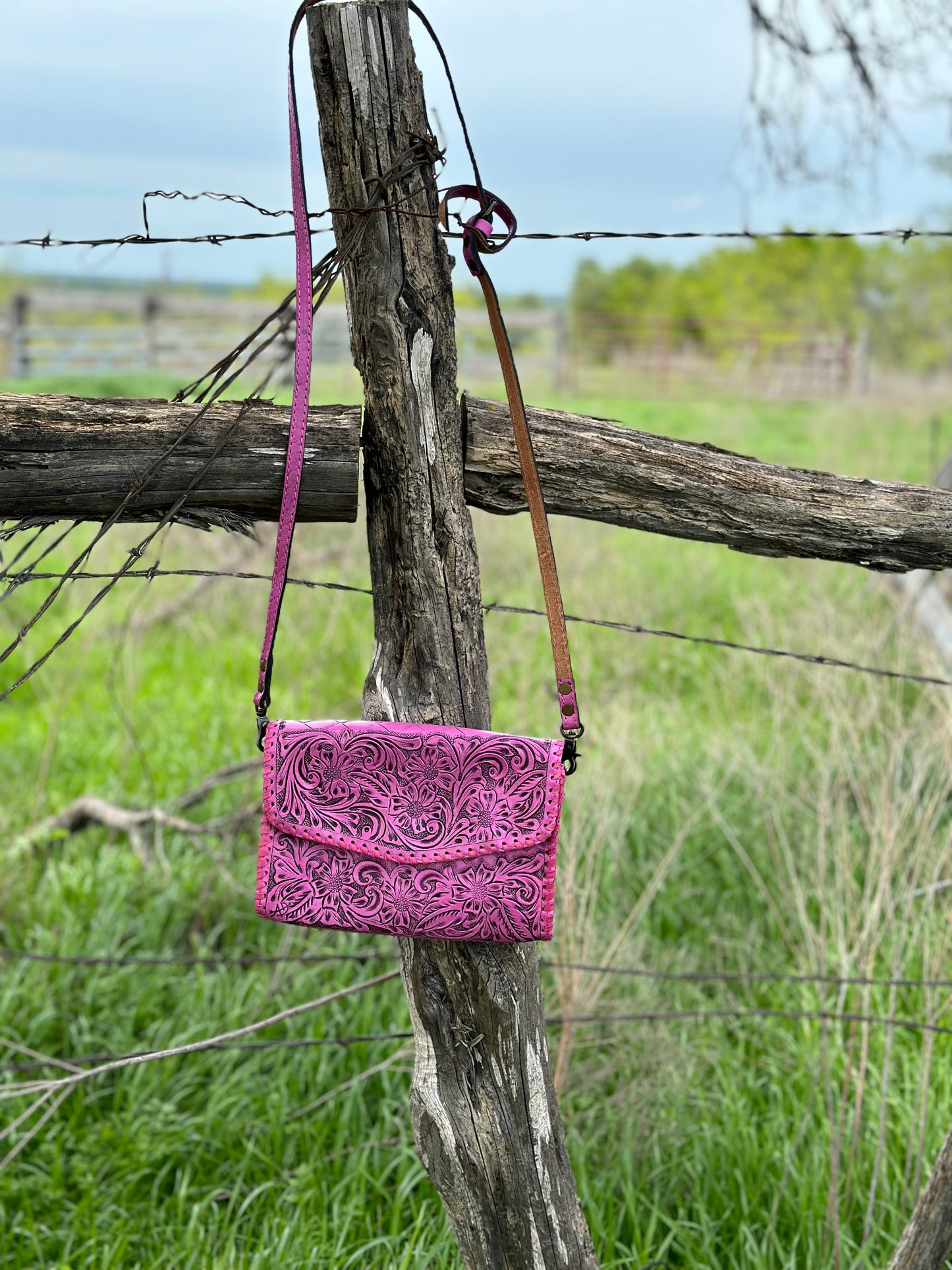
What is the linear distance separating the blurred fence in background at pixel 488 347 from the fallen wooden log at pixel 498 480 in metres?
10.1

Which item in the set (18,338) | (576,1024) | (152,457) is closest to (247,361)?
(152,457)

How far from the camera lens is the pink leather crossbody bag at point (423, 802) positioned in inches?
51.4

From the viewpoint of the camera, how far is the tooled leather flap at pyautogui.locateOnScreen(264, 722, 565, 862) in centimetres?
130

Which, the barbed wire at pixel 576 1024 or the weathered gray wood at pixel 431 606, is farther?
the barbed wire at pixel 576 1024

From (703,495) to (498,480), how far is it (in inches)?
11.8

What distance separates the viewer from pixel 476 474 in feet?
4.64

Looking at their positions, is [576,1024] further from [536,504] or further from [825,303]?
[825,303]

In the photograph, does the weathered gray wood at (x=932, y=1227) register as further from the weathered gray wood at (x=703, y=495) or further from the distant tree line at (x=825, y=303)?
the distant tree line at (x=825, y=303)

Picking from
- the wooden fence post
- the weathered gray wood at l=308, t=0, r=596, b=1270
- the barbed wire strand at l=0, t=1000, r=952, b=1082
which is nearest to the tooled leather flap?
the weathered gray wood at l=308, t=0, r=596, b=1270

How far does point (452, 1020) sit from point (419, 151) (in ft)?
3.74

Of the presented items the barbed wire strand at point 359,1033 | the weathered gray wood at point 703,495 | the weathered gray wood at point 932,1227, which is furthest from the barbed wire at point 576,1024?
the weathered gray wood at point 703,495

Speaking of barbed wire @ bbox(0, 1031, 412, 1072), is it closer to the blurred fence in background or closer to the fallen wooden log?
the fallen wooden log

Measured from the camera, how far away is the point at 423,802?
1.31 m

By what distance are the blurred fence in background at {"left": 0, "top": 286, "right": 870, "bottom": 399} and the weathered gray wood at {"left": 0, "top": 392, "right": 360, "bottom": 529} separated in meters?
10.1
